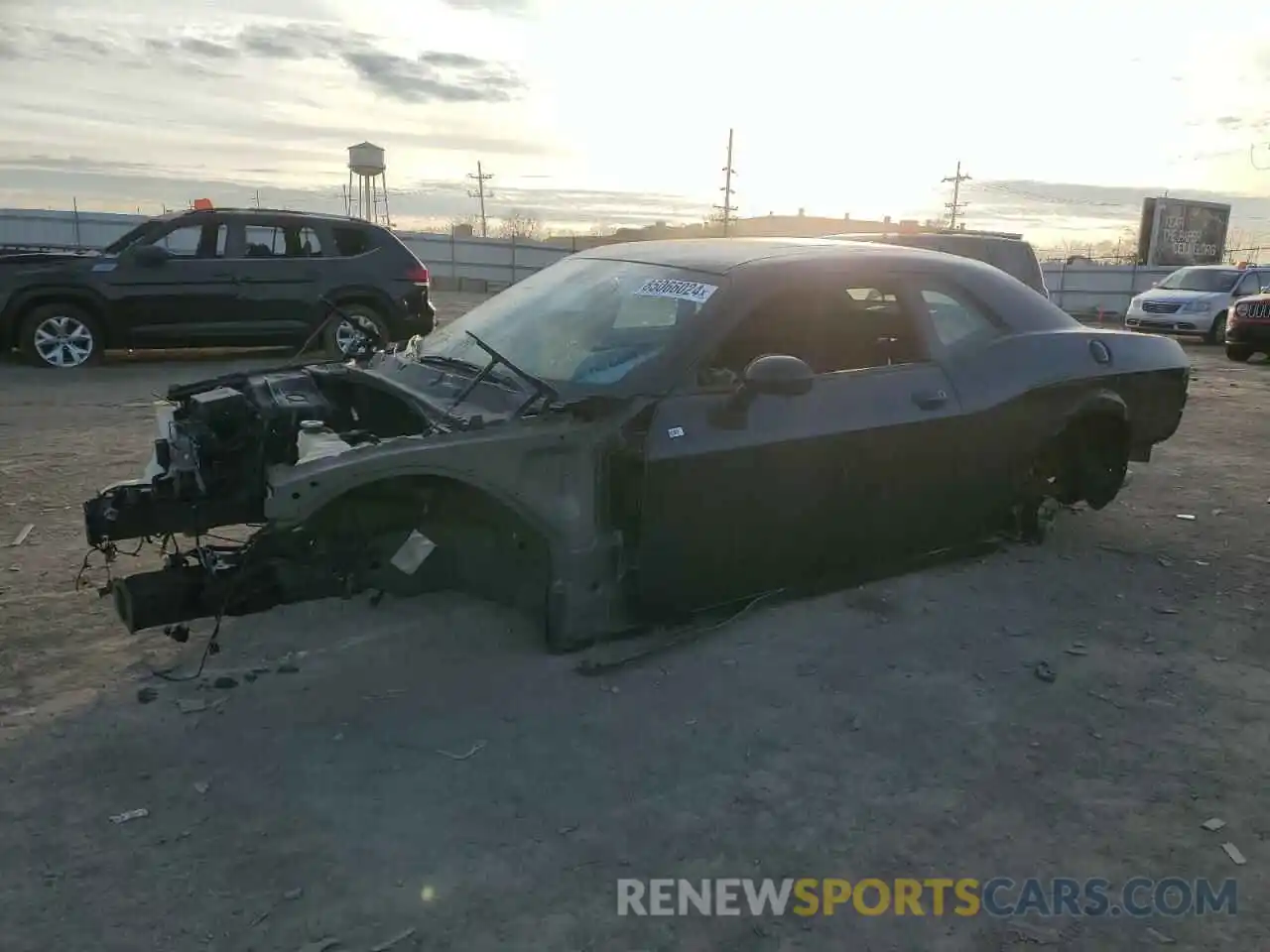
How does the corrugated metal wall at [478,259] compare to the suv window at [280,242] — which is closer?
the suv window at [280,242]

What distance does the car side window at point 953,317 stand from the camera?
4.68m

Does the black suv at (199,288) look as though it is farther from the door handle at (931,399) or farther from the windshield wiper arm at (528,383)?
the door handle at (931,399)

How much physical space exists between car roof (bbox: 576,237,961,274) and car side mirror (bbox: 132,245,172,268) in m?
7.31

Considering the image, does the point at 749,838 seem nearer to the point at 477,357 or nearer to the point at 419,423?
the point at 419,423

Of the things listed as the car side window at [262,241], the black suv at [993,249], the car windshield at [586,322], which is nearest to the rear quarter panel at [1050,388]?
the car windshield at [586,322]


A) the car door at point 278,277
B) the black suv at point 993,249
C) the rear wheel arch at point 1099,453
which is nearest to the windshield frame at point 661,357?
the rear wheel arch at point 1099,453

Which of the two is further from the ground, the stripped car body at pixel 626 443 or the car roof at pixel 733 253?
the car roof at pixel 733 253

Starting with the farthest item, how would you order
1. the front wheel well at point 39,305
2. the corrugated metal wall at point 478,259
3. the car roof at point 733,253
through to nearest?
1. the corrugated metal wall at point 478,259
2. the front wheel well at point 39,305
3. the car roof at point 733,253

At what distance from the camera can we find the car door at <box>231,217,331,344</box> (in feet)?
35.8

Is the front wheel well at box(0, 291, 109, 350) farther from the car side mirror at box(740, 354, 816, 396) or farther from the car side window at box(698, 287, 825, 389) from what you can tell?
the car side mirror at box(740, 354, 816, 396)

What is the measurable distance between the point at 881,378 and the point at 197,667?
9.97 feet

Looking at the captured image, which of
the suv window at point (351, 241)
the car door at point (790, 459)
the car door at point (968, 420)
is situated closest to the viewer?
the car door at point (790, 459)

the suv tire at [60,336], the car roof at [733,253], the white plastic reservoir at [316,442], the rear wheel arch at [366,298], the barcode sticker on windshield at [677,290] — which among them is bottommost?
the suv tire at [60,336]

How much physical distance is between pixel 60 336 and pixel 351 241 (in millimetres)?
3245
